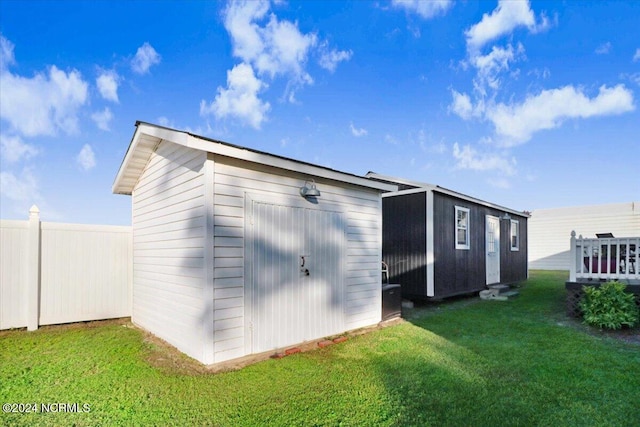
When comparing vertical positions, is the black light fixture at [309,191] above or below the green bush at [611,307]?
above

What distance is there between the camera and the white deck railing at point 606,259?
639 centimetres

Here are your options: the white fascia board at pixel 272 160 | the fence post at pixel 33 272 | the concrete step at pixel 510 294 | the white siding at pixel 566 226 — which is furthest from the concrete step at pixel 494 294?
the white siding at pixel 566 226

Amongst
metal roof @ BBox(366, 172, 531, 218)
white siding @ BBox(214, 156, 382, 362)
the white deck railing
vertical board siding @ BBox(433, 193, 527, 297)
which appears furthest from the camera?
vertical board siding @ BBox(433, 193, 527, 297)

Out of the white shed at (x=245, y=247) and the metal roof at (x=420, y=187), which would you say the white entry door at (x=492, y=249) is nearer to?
the metal roof at (x=420, y=187)

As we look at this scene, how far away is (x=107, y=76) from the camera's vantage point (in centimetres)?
737

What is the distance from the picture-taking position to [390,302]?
6.56m

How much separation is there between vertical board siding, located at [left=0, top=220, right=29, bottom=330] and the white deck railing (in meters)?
10.3

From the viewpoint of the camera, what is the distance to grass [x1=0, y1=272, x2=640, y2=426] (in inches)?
106

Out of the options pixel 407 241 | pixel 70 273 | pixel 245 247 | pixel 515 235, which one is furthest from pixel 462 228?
pixel 70 273

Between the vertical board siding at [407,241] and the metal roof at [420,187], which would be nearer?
the metal roof at [420,187]

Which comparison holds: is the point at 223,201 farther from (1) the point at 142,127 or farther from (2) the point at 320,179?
(1) the point at 142,127

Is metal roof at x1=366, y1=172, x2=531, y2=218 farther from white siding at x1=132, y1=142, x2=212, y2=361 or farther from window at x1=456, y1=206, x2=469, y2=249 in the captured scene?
white siding at x1=132, y1=142, x2=212, y2=361

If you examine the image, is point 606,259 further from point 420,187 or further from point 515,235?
point 515,235

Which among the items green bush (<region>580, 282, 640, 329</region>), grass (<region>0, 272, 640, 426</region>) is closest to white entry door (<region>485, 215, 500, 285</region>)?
green bush (<region>580, 282, 640, 329</region>)
